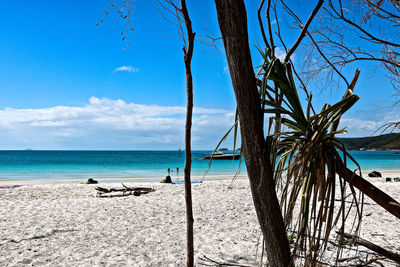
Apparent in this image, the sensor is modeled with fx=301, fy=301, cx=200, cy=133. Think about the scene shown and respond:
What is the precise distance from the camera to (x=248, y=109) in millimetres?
1768

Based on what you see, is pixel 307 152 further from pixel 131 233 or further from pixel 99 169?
pixel 99 169

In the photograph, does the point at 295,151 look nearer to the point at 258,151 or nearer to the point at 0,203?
the point at 258,151

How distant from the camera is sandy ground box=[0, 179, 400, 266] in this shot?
11.3 ft

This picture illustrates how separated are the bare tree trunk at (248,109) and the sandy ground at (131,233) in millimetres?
552

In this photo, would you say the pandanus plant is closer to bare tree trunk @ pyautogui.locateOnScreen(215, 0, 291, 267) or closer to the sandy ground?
bare tree trunk @ pyautogui.locateOnScreen(215, 0, 291, 267)

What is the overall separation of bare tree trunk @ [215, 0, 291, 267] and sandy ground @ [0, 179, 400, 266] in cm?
55

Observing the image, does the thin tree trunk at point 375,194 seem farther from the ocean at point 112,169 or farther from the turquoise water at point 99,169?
the turquoise water at point 99,169

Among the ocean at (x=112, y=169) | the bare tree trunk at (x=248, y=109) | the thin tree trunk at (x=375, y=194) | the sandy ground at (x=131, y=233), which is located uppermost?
the bare tree trunk at (x=248, y=109)

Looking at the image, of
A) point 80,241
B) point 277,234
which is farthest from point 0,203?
point 277,234

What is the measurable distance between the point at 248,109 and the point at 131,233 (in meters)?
3.47

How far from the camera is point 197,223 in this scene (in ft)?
16.6

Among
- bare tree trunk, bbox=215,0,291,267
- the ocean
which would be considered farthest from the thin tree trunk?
the ocean

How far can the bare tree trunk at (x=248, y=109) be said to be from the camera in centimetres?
175

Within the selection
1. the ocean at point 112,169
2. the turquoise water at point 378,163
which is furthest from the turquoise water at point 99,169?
the turquoise water at point 378,163
